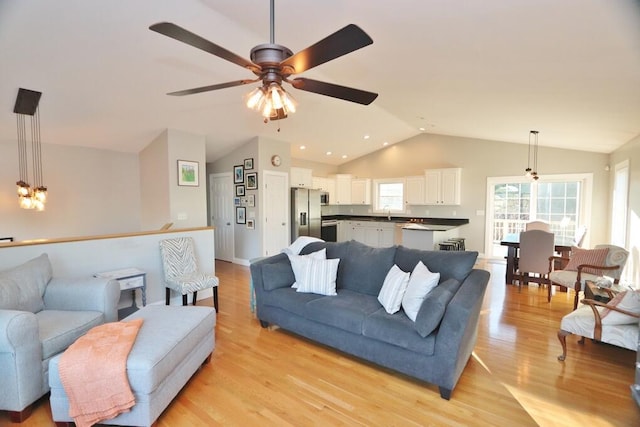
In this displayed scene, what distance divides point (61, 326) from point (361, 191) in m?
7.53

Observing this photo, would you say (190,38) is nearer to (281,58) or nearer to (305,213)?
(281,58)

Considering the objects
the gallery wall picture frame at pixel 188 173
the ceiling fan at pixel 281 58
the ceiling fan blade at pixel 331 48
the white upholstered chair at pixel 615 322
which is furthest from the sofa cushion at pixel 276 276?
the gallery wall picture frame at pixel 188 173

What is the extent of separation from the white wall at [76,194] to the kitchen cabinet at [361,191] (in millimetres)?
5511

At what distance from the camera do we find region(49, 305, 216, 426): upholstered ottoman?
1.79m

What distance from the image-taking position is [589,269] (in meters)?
3.81

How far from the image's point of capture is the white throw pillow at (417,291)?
2.42 meters

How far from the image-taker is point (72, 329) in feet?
7.18

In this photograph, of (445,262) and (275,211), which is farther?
(275,211)

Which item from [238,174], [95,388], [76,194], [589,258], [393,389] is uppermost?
[238,174]

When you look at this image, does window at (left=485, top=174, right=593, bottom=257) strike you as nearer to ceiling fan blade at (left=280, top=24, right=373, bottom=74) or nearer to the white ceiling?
the white ceiling

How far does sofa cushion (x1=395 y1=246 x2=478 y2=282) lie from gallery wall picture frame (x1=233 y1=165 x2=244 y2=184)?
4.38 m

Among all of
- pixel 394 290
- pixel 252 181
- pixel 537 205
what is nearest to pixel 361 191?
pixel 252 181

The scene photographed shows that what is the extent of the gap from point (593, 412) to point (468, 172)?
5.99 meters

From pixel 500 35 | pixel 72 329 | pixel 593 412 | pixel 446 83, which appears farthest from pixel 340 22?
pixel 593 412
